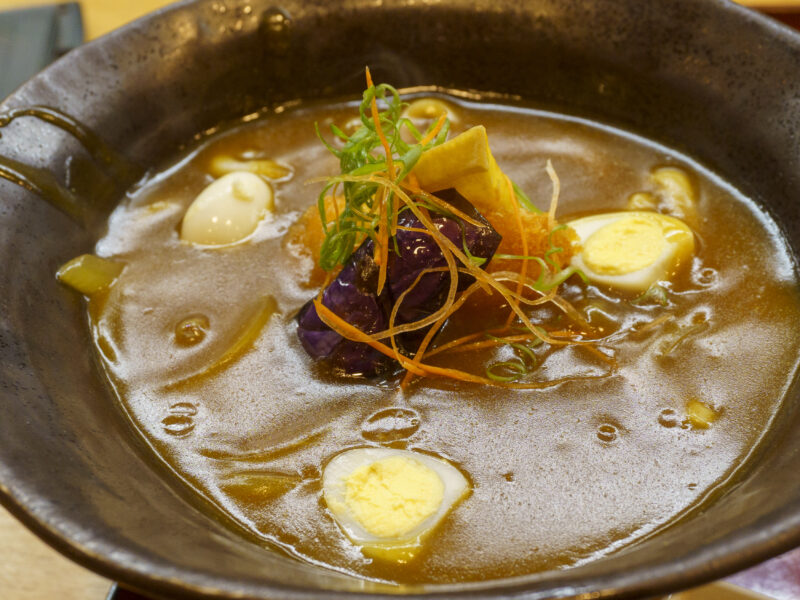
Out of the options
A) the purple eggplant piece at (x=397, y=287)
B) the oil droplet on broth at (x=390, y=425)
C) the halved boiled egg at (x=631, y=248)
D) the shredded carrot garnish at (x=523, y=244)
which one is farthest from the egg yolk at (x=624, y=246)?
the oil droplet on broth at (x=390, y=425)

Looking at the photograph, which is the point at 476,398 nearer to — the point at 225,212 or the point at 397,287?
the point at 397,287

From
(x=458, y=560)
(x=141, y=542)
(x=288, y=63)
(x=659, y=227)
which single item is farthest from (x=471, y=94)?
(x=141, y=542)

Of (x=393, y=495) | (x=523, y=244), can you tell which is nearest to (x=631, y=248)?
(x=523, y=244)

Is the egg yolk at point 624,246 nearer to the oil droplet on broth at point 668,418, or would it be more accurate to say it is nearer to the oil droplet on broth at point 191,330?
the oil droplet on broth at point 668,418

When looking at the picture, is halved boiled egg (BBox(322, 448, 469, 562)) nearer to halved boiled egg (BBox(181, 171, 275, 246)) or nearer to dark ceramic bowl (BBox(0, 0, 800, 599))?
dark ceramic bowl (BBox(0, 0, 800, 599))

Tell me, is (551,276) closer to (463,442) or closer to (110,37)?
(463,442)

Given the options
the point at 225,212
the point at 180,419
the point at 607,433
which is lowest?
the point at 180,419
